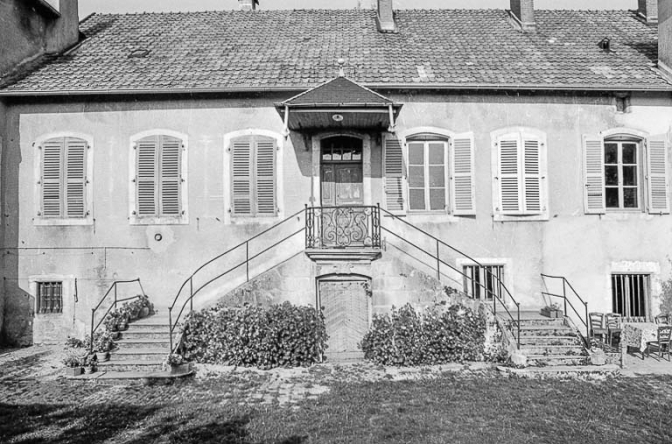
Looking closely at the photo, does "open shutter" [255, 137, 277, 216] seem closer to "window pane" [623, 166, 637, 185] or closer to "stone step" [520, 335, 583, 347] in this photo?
"stone step" [520, 335, 583, 347]

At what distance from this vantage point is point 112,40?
44.7 ft

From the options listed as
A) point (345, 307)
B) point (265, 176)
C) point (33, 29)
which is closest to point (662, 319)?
point (345, 307)

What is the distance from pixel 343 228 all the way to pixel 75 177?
A: 6.44 m

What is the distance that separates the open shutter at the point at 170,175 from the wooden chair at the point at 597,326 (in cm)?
952

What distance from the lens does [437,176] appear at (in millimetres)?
11641

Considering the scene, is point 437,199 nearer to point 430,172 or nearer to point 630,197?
point 430,172

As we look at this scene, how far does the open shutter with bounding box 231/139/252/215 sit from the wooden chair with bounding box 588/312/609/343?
7.96m

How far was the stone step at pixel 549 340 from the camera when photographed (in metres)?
9.56

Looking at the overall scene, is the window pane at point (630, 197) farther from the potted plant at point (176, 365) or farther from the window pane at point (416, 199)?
the potted plant at point (176, 365)

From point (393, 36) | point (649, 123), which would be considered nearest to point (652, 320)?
point (649, 123)

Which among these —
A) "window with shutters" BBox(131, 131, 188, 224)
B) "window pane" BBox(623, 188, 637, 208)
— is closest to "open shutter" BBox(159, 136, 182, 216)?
"window with shutters" BBox(131, 131, 188, 224)

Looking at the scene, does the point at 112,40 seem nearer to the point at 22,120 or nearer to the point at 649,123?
the point at 22,120

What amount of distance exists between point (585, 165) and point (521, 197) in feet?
5.65

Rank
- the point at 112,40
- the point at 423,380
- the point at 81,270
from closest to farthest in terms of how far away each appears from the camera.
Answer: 1. the point at 423,380
2. the point at 81,270
3. the point at 112,40
